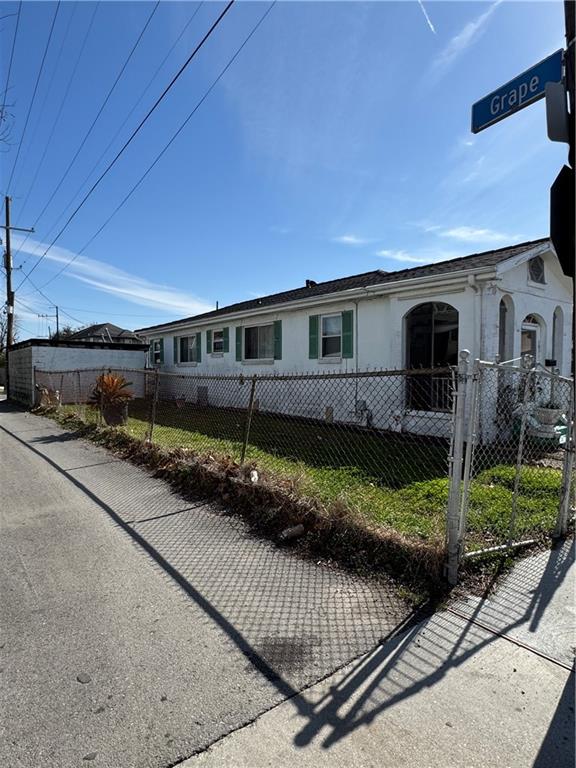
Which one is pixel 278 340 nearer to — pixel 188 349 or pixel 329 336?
pixel 329 336

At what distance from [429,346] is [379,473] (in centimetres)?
509

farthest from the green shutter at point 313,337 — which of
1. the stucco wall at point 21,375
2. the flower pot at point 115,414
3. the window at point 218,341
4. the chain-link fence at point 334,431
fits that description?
the stucco wall at point 21,375

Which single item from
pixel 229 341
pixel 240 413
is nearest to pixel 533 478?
pixel 240 413

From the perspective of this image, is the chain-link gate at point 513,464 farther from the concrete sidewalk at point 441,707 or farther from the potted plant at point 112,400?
the potted plant at point 112,400

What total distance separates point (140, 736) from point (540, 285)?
1022 centimetres

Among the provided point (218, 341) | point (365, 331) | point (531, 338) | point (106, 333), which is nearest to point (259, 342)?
point (218, 341)

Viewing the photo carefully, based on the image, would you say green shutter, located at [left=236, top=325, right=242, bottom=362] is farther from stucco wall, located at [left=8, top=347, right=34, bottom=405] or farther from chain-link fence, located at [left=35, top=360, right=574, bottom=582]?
stucco wall, located at [left=8, top=347, right=34, bottom=405]

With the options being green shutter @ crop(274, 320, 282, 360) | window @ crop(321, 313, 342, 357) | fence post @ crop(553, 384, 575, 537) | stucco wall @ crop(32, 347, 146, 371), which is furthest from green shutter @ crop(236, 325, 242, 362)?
fence post @ crop(553, 384, 575, 537)

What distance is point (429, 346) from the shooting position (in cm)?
1038

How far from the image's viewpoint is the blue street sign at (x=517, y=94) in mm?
Result: 2801

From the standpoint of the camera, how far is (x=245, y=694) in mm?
2172

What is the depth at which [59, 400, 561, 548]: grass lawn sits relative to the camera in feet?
14.0

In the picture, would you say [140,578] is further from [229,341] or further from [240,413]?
[229,341]

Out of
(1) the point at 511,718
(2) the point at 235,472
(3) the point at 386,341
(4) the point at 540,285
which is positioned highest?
(4) the point at 540,285
